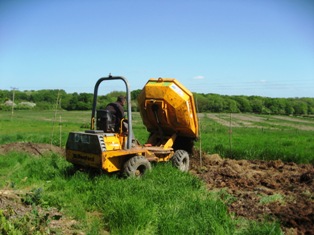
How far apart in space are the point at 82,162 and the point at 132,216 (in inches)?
112

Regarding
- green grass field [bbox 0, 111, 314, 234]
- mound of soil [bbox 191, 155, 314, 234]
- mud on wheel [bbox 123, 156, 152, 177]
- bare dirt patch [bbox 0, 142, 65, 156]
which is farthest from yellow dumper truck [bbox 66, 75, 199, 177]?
bare dirt patch [bbox 0, 142, 65, 156]

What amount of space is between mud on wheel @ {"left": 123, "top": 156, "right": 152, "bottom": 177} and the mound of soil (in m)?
1.68

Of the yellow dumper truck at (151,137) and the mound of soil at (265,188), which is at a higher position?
the yellow dumper truck at (151,137)

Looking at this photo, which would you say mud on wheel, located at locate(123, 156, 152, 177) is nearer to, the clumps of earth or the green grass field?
the green grass field

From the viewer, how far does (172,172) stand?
7637 millimetres

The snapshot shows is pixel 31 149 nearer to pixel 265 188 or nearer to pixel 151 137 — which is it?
pixel 151 137

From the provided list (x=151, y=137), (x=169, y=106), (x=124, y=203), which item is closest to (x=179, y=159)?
(x=151, y=137)

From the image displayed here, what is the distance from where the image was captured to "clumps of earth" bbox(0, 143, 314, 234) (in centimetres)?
511

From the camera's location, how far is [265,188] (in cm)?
751

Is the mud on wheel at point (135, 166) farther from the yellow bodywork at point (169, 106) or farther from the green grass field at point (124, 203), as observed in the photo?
the yellow bodywork at point (169, 106)

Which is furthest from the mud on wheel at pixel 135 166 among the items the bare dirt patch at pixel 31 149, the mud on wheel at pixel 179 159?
the bare dirt patch at pixel 31 149

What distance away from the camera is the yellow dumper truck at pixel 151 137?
6.93 m

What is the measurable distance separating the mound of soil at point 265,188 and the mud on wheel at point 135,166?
1685 mm

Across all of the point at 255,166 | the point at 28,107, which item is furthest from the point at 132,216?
the point at 28,107
